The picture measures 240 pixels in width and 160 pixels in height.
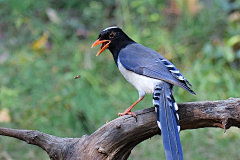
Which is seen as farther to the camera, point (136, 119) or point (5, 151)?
point (5, 151)

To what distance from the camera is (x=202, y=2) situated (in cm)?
712

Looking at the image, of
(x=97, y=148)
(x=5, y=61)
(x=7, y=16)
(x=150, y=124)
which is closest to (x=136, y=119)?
(x=150, y=124)

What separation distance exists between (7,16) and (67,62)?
197 cm

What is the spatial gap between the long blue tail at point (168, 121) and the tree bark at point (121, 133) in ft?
0.52

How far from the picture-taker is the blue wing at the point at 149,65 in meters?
3.08

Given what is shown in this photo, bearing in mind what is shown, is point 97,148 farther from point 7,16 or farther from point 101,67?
point 7,16

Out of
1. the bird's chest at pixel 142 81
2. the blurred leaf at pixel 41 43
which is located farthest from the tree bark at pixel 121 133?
the blurred leaf at pixel 41 43

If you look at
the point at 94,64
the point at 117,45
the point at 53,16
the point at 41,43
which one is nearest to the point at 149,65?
the point at 117,45

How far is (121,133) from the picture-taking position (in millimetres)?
2809

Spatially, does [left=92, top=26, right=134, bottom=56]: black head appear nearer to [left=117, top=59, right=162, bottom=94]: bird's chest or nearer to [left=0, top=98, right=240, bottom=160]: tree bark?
[left=117, top=59, right=162, bottom=94]: bird's chest

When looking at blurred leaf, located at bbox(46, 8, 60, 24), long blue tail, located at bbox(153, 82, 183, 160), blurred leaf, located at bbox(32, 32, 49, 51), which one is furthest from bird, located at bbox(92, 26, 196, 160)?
blurred leaf, located at bbox(46, 8, 60, 24)

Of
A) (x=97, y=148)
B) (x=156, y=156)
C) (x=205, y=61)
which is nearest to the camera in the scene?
(x=97, y=148)

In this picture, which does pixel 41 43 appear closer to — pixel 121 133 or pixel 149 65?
pixel 149 65

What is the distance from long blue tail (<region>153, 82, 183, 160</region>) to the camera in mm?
2568
